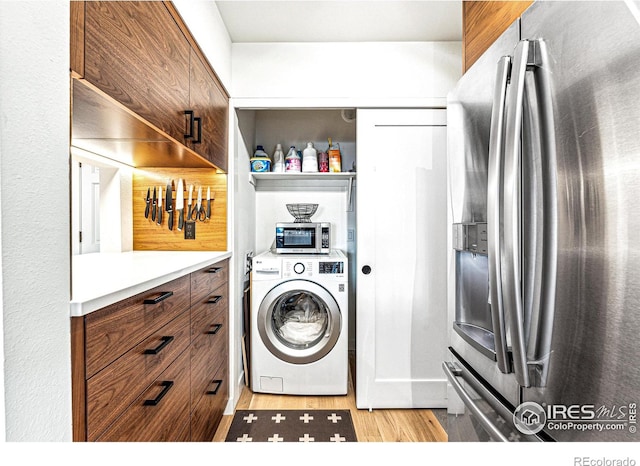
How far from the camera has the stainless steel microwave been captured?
2.54m

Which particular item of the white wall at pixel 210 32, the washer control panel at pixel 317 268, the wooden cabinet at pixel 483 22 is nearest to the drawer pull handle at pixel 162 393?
the washer control panel at pixel 317 268

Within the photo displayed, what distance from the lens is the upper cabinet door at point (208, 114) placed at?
63.3 inches

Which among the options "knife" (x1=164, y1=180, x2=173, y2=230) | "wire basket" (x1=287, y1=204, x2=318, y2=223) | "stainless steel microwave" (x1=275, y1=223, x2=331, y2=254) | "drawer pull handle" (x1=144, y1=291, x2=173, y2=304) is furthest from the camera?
"wire basket" (x1=287, y1=204, x2=318, y2=223)

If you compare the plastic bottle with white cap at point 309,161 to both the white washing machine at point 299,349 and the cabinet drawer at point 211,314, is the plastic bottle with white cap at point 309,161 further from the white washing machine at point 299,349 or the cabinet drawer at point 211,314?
the cabinet drawer at point 211,314

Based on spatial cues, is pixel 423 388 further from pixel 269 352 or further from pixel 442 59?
pixel 442 59

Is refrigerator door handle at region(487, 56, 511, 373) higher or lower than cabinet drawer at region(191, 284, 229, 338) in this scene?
higher

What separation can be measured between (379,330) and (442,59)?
1.76 metres

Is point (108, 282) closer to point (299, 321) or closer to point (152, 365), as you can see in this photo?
point (152, 365)

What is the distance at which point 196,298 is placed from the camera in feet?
5.09

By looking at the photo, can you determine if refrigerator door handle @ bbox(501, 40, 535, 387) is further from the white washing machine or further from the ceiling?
the white washing machine

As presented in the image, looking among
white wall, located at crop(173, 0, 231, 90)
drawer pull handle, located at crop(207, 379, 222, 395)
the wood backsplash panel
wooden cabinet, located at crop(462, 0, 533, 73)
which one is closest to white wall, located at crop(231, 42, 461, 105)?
white wall, located at crop(173, 0, 231, 90)

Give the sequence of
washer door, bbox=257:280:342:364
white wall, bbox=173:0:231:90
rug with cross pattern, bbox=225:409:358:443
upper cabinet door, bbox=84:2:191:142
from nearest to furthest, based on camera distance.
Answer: upper cabinet door, bbox=84:2:191:142, white wall, bbox=173:0:231:90, rug with cross pattern, bbox=225:409:358:443, washer door, bbox=257:280:342:364

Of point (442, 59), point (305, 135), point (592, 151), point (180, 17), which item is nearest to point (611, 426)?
point (592, 151)

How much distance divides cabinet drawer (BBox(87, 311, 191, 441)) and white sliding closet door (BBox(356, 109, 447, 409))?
129 cm
